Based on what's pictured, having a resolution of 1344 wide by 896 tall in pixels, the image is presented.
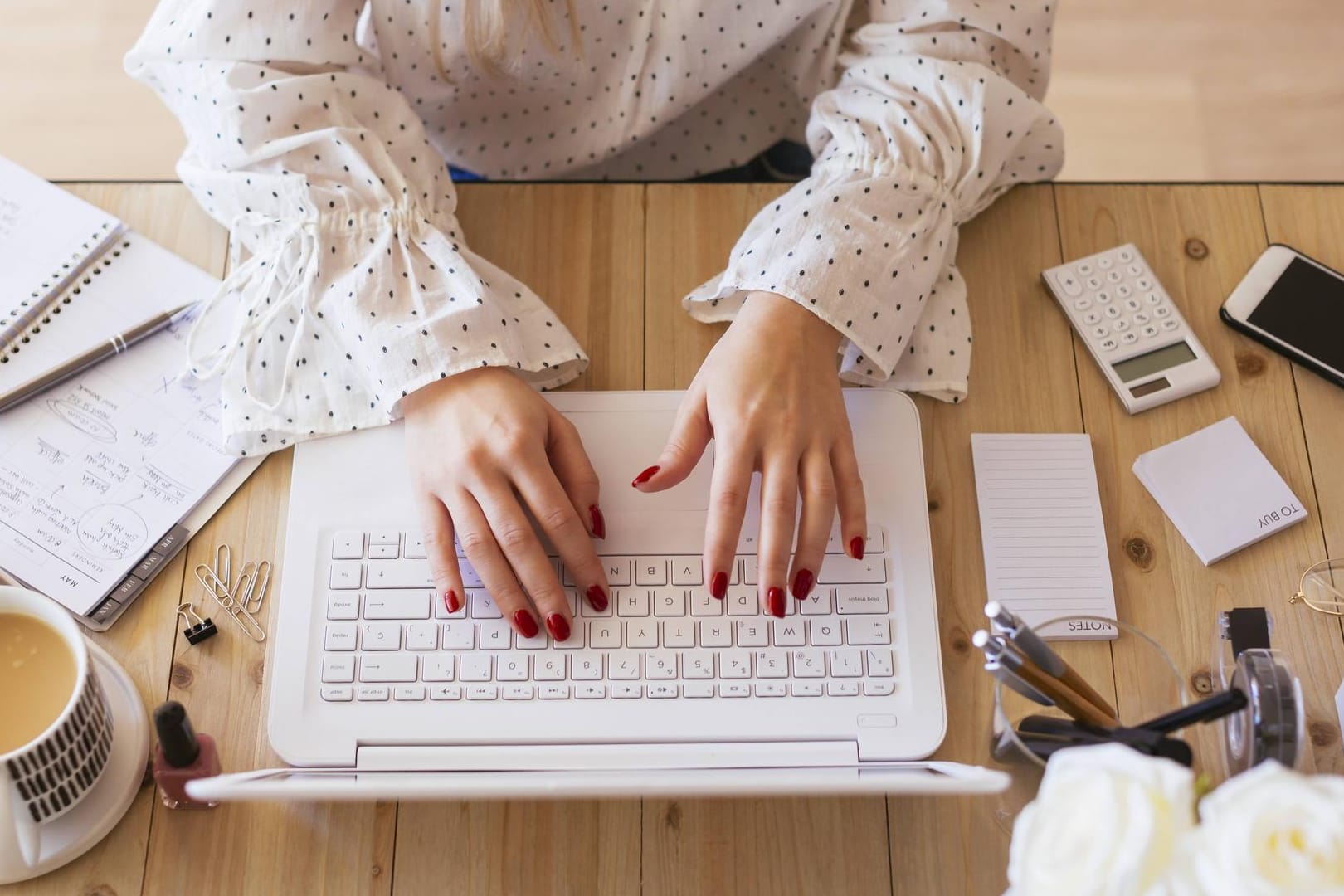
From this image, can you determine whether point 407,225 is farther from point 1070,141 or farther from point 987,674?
point 1070,141

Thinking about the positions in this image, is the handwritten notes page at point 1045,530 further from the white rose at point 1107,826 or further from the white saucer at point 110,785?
the white saucer at point 110,785

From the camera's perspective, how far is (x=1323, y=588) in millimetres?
718

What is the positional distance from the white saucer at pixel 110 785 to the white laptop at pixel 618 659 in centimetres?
8

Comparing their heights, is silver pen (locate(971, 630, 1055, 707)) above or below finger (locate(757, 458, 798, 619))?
below

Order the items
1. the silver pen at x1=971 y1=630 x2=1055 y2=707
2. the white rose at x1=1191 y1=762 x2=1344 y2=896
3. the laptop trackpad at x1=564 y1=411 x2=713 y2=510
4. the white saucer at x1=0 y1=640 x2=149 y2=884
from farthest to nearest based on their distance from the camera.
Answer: the laptop trackpad at x1=564 y1=411 x2=713 y2=510 → the white saucer at x1=0 y1=640 x2=149 y2=884 → the silver pen at x1=971 y1=630 x2=1055 y2=707 → the white rose at x1=1191 y1=762 x2=1344 y2=896

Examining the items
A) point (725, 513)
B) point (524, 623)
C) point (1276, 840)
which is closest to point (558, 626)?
point (524, 623)

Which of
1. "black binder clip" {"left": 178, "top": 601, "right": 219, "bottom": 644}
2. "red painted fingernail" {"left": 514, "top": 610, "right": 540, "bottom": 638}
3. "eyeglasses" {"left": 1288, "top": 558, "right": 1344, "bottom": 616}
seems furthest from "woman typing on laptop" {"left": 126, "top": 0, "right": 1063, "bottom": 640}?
"eyeglasses" {"left": 1288, "top": 558, "right": 1344, "bottom": 616}

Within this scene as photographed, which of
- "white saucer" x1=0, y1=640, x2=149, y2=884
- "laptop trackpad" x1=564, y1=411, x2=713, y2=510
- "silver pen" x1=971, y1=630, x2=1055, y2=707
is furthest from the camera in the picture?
"laptop trackpad" x1=564, y1=411, x2=713, y2=510

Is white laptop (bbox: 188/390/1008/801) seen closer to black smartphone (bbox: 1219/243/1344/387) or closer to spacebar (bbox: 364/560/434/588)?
spacebar (bbox: 364/560/434/588)

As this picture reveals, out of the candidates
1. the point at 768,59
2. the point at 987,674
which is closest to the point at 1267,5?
the point at 768,59

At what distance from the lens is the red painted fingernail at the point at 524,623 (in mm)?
685

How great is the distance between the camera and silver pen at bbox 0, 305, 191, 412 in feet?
2.51

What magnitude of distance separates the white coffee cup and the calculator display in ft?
2.34

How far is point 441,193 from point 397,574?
1.00 ft
